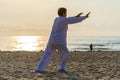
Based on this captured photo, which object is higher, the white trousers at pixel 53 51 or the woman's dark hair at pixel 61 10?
the woman's dark hair at pixel 61 10

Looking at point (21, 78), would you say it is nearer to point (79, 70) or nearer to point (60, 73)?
point (60, 73)

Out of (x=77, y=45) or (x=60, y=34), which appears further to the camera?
(x=77, y=45)

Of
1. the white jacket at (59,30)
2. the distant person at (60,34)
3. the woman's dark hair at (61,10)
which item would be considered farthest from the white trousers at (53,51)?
the woman's dark hair at (61,10)

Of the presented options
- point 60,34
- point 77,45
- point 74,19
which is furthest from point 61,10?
point 77,45

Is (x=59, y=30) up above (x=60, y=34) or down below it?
above

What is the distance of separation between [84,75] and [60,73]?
2.50 feet

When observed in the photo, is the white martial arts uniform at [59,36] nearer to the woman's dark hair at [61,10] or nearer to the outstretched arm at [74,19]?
the outstretched arm at [74,19]

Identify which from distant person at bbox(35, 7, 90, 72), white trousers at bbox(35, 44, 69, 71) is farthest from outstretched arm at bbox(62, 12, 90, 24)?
white trousers at bbox(35, 44, 69, 71)

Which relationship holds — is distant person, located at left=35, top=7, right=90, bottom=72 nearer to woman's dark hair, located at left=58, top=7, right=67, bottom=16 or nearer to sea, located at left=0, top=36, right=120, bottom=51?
woman's dark hair, located at left=58, top=7, right=67, bottom=16

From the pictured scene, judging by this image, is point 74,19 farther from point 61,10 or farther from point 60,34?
point 60,34

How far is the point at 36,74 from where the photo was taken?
14.4 m

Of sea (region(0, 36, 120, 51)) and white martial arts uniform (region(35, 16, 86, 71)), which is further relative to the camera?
sea (region(0, 36, 120, 51))

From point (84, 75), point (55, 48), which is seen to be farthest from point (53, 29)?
point (84, 75)

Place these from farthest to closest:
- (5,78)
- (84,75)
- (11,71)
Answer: (11,71), (84,75), (5,78)
